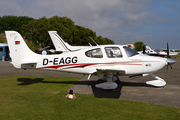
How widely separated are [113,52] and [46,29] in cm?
3297

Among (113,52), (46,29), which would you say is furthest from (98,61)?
(46,29)

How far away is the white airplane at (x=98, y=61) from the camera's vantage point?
24.7ft

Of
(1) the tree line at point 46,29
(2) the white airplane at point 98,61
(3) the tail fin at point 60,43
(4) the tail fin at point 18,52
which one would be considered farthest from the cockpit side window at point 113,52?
(1) the tree line at point 46,29

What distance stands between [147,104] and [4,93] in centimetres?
576

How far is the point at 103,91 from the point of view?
743 cm

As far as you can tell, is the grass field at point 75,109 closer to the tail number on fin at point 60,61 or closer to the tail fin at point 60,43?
the tail number on fin at point 60,61

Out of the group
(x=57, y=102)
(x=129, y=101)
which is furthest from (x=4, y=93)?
(x=129, y=101)

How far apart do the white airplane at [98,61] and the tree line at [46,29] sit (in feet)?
101

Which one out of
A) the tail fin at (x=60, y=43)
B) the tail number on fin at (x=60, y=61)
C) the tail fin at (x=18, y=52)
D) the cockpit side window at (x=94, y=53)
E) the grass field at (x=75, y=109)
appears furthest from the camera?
the tail fin at (x=60, y=43)

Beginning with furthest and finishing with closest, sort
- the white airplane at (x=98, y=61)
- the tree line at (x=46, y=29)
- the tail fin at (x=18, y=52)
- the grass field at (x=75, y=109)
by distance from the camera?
the tree line at (x=46, y=29) < the tail fin at (x=18, y=52) < the white airplane at (x=98, y=61) < the grass field at (x=75, y=109)

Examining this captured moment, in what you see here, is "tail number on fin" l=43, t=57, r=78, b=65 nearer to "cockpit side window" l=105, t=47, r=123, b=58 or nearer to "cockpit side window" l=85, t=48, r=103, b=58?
"cockpit side window" l=85, t=48, r=103, b=58

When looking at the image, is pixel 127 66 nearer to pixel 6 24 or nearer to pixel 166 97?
pixel 166 97

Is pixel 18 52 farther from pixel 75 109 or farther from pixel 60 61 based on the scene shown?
pixel 75 109

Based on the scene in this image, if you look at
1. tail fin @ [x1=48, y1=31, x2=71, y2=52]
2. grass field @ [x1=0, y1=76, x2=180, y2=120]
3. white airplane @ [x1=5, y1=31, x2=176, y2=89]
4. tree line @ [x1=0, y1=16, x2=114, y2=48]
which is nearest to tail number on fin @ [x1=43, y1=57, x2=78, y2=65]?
white airplane @ [x1=5, y1=31, x2=176, y2=89]
